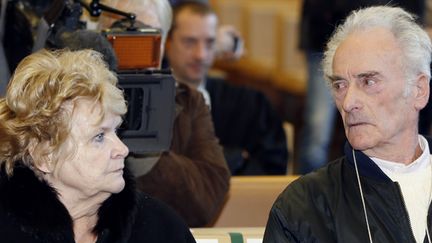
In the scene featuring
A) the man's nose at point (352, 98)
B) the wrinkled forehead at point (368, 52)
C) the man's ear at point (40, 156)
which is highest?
the wrinkled forehead at point (368, 52)

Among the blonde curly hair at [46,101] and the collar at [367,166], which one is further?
the collar at [367,166]

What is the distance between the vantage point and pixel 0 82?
12.4 ft

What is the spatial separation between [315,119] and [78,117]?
3.08 m

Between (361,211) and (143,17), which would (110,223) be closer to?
(361,211)

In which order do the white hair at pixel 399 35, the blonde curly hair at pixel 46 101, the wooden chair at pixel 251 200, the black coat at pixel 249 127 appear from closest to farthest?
the blonde curly hair at pixel 46 101 → the white hair at pixel 399 35 → the wooden chair at pixel 251 200 → the black coat at pixel 249 127


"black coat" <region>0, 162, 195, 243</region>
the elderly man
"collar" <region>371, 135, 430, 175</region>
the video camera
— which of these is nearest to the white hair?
the elderly man

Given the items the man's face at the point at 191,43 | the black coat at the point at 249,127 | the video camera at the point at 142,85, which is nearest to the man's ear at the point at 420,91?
the video camera at the point at 142,85

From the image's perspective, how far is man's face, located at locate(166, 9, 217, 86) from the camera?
5.41m

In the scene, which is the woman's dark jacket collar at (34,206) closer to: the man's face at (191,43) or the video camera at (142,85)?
the video camera at (142,85)

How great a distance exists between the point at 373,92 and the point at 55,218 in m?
0.87

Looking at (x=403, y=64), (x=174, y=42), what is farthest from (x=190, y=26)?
(x=403, y=64)

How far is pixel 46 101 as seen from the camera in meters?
3.15

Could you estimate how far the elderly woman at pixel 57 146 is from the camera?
3.17 meters

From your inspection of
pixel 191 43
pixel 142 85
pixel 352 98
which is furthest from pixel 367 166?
pixel 191 43
